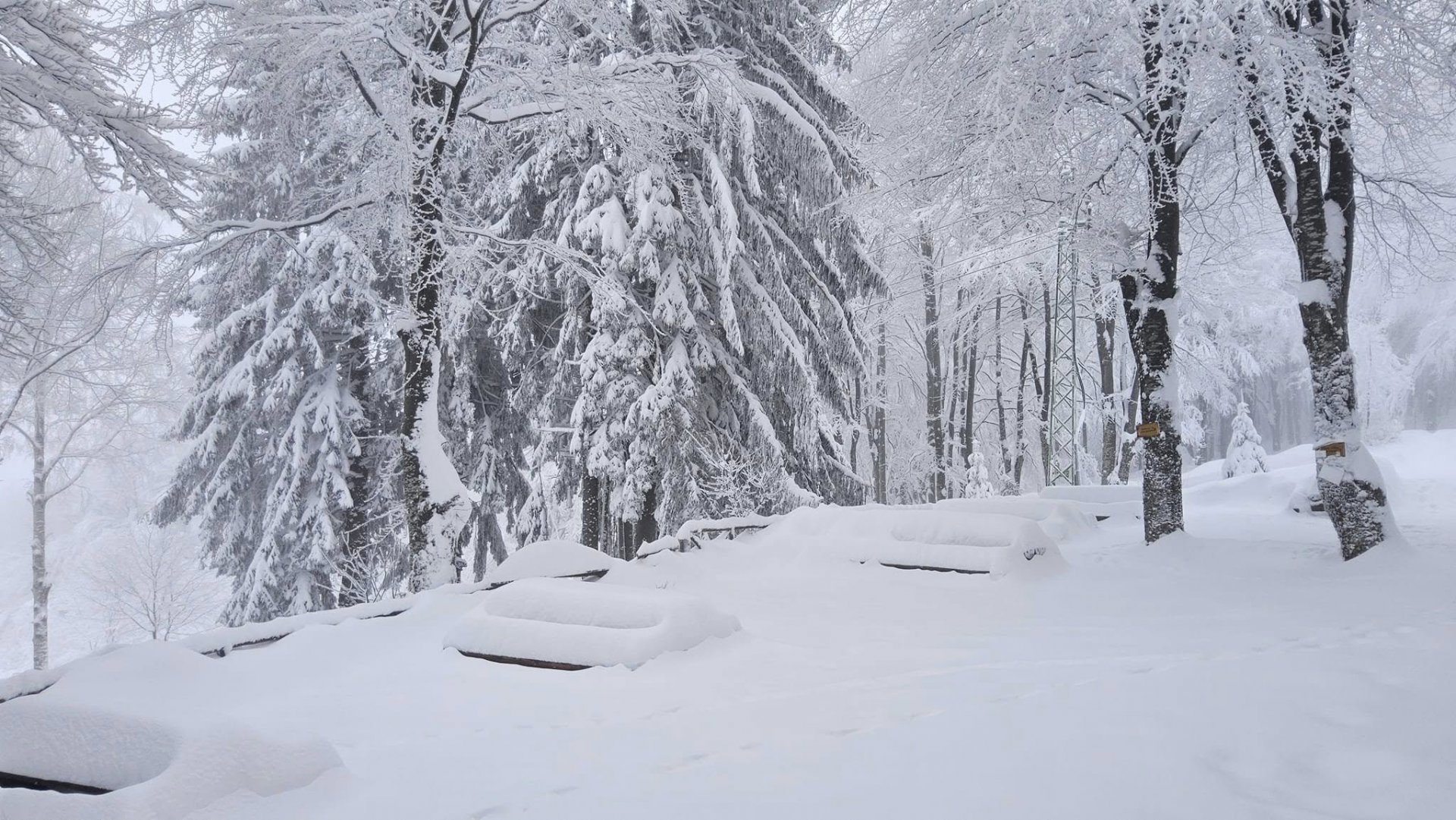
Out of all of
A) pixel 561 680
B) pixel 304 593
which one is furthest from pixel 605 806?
pixel 304 593

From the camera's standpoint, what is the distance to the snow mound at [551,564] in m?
6.64

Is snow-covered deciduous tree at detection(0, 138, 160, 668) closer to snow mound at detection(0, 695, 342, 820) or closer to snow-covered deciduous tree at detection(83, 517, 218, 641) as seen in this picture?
snow-covered deciduous tree at detection(83, 517, 218, 641)

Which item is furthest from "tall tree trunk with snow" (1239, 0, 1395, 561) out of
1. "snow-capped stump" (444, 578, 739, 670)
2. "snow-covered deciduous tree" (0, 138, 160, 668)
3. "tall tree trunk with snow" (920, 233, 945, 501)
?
"tall tree trunk with snow" (920, 233, 945, 501)

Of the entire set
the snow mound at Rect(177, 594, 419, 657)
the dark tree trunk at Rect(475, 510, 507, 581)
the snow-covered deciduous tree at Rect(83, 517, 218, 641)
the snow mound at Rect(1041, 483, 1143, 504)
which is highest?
the snow mound at Rect(1041, 483, 1143, 504)

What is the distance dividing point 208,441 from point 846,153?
11431mm

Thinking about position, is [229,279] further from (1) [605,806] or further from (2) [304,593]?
(1) [605,806]

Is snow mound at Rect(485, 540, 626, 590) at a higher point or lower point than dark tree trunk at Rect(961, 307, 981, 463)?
lower

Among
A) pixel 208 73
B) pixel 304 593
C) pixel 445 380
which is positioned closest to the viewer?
pixel 208 73

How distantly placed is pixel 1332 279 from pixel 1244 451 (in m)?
15.1

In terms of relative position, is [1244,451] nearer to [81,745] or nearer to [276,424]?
[276,424]

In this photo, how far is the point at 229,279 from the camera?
13.3 meters

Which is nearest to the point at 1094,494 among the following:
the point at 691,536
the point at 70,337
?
the point at 691,536

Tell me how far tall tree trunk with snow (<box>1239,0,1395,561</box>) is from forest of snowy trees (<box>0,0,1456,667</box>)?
3cm

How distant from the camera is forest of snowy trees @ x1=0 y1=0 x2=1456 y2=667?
7355mm
